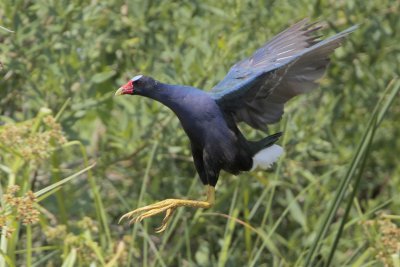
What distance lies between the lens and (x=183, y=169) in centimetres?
525

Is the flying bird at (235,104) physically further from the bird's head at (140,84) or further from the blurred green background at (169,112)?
the blurred green background at (169,112)

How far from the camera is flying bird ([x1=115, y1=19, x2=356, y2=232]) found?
3594mm

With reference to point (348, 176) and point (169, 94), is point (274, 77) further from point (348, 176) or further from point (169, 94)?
point (348, 176)

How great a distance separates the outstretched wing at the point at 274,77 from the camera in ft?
11.6

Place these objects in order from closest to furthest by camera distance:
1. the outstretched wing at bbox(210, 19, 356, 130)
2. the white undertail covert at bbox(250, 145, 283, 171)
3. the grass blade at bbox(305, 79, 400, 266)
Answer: the grass blade at bbox(305, 79, 400, 266) < the outstretched wing at bbox(210, 19, 356, 130) < the white undertail covert at bbox(250, 145, 283, 171)

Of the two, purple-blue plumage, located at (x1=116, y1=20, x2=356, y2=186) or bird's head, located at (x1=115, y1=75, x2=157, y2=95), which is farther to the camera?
bird's head, located at (x1=115, y1=75, x2=157, y2=95)

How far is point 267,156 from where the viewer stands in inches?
155

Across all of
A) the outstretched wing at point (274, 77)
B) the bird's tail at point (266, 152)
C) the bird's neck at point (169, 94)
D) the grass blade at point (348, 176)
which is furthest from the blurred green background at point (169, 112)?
the grass blade at point (348, 176)

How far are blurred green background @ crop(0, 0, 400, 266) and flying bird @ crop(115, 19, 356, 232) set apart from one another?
19.7 inches

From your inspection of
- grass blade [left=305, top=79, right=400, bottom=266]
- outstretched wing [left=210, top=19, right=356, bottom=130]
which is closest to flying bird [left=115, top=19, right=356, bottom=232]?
outstretched wing [left=210, top=19, right=356, bottom=130]

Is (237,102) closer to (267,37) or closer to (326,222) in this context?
(326,222)

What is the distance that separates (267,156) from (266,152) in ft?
0.08

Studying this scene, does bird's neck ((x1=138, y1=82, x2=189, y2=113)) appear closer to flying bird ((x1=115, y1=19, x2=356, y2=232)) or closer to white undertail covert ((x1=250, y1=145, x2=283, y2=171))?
flying bird ((x1=115, y1=19, x2=356, y2=232))

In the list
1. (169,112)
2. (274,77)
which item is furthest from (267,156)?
(169,112)
